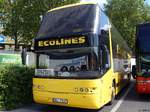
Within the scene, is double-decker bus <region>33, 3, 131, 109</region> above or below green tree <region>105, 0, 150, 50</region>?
below

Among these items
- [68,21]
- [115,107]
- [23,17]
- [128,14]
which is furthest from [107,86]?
[128,14]

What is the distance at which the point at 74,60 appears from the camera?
1166 cm

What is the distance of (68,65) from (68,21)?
1601mm

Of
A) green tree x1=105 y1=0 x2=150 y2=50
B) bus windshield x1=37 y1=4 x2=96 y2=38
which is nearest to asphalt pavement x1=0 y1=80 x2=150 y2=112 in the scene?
bus windshield x1=37 y1=4 x2=96 y2=38

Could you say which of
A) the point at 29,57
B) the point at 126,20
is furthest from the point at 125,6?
the point at 29,57

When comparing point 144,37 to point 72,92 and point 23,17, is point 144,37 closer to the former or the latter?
point 72,92

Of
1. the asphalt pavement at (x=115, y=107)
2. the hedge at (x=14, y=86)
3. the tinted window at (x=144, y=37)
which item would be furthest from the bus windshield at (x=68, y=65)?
the tinted window at (x=144, y=37)

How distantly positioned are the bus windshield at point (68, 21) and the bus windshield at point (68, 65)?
2.37ft

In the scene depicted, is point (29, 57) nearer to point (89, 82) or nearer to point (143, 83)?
point (143, 83)

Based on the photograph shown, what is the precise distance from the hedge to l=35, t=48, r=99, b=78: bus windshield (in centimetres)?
107

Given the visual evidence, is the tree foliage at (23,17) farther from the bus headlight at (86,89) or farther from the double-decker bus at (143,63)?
the bus headlight at (86,89)

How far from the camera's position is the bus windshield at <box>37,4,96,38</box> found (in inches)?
468

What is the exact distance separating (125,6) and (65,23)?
4900cm

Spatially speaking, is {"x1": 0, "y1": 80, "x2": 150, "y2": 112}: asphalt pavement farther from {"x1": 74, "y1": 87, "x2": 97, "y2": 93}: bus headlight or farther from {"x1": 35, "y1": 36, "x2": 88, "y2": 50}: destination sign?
{"x1": 35, "y1": 36, "x2": 88, "y2": 50}: destination sign
